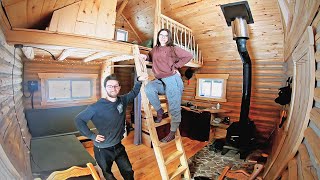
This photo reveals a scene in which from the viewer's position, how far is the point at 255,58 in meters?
3.80

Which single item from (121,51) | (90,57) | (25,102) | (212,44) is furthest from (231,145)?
(25,102)

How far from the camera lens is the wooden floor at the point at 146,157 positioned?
104 inches

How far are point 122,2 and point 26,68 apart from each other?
3053 mm

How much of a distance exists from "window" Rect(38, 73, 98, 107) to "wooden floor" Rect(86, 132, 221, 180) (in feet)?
4.60

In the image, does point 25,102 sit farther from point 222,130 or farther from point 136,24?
point 222,130

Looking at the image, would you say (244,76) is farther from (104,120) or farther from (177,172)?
(104,120)

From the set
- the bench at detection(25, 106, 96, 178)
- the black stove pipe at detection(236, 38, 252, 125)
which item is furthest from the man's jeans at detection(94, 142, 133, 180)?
the black stove pipe at detection(236, 38, 252, 125)

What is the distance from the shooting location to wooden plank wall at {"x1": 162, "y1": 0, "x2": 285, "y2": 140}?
319cm

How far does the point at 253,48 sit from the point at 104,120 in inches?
139

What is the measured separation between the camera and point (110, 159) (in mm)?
1816

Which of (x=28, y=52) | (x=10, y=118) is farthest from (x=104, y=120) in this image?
(x=28, y=52)

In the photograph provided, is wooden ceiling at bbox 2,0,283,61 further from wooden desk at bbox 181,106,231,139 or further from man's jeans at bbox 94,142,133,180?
man's jeans at bbox 94,142,133,180

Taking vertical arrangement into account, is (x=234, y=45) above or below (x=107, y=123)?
above

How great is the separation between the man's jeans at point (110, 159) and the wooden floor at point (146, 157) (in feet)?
2.43
